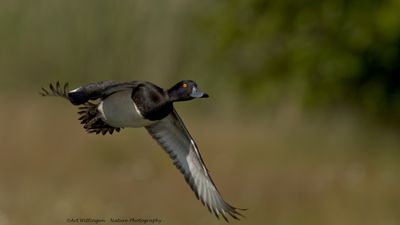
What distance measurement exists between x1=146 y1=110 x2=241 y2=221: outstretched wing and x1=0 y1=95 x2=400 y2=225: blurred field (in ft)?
12.3

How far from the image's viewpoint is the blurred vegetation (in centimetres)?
1266

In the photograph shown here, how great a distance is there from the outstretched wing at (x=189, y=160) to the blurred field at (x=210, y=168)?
12.3 feet

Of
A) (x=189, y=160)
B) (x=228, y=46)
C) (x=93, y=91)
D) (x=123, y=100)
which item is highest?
(x=93, y=91)

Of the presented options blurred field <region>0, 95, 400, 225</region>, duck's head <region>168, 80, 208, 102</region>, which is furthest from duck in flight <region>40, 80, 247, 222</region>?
blurred field <region>0, 95, 400, 225</region>

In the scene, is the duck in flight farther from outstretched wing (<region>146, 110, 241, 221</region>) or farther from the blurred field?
the blurred field

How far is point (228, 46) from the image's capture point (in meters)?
13.2

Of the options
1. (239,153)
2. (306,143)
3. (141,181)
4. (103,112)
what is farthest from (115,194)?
(103,112)

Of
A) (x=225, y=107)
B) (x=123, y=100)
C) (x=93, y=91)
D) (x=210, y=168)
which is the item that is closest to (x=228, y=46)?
(x=225, y=107)

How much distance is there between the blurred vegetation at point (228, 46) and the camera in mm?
12656

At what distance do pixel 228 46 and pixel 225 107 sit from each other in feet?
1.99

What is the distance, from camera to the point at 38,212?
10352mm

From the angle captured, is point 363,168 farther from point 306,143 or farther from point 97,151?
point 97,151

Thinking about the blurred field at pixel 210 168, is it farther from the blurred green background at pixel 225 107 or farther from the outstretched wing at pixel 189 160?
the outstretched wing at pixel 189 160

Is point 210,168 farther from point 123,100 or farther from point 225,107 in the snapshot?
point 123,100
